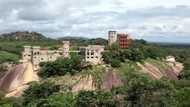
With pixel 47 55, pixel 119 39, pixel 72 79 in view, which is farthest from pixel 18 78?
pixel 119 39

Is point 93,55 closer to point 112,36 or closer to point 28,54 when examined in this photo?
point 28,54

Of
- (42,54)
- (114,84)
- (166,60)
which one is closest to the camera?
(114,84)

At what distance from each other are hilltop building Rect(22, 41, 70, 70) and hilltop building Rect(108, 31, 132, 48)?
15450 millimetres

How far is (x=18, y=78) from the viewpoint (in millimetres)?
91688

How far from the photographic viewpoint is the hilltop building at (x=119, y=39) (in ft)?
361

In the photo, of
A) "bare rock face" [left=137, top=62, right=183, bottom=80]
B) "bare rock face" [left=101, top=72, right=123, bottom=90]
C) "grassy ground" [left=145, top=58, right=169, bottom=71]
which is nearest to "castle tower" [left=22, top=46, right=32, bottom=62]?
"bare rock face" [left=101, top=72, right=123, bottom=90]

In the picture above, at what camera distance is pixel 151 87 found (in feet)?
186

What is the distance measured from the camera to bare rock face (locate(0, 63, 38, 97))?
88.9 meters

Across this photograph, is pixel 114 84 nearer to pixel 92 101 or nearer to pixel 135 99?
pixel 92 101

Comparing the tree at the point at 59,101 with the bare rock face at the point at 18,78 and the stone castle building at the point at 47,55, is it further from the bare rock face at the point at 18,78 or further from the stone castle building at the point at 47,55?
the stone castle building at the point at 47,55

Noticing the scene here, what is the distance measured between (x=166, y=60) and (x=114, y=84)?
34516mm

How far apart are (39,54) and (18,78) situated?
713 centimetres

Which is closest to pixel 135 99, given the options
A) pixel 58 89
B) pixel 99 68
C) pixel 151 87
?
pixel 151 87

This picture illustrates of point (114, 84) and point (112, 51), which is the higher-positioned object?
point (112, 51)
